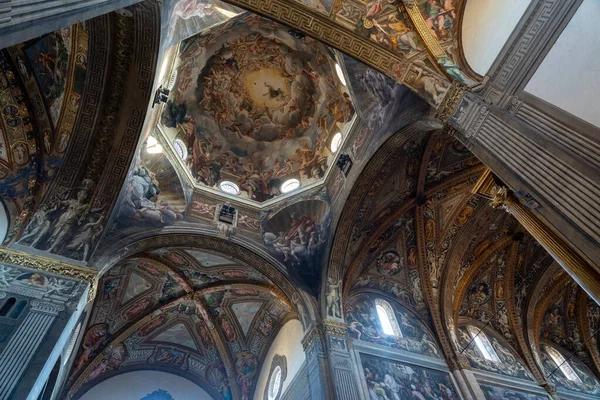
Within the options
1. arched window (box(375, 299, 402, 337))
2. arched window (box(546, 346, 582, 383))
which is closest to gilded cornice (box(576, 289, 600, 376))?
arched window (box(546, 346, 582, 383))

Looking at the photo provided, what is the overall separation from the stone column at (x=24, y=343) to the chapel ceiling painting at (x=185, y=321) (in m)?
4.49

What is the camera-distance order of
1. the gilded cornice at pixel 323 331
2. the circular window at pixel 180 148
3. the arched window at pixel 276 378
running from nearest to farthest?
the gilded cornice at pixel 323 331 < the arched window at pixel 276 378 < the circular window at pixel 180 148

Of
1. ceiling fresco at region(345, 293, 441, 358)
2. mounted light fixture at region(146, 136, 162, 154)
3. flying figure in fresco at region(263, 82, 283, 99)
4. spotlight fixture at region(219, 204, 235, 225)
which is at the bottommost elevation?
ceiling fresco at region(345, 293, 441, 358)

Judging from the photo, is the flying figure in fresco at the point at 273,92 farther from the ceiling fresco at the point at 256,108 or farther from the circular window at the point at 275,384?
the circular window at the point at 275,384

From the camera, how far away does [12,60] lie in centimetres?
871

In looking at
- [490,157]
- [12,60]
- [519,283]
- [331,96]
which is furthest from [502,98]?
[519,283]

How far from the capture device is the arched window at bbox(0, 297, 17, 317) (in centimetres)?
670

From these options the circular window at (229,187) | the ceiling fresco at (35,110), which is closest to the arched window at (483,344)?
the circular window at (229,187)

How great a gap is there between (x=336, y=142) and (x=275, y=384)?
27.5 feet

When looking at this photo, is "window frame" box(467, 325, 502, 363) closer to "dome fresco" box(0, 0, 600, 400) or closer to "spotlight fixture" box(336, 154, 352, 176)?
"dome fresco" box(0, 0, 600, 400)

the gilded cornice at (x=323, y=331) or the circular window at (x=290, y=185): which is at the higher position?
the circular window at (x=290, y=185)

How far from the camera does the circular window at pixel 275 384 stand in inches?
471

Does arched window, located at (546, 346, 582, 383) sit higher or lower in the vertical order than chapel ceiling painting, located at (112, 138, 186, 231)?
lower

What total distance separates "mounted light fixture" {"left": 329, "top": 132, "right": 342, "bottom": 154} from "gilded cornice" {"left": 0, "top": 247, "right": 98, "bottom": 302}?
27.9ft
